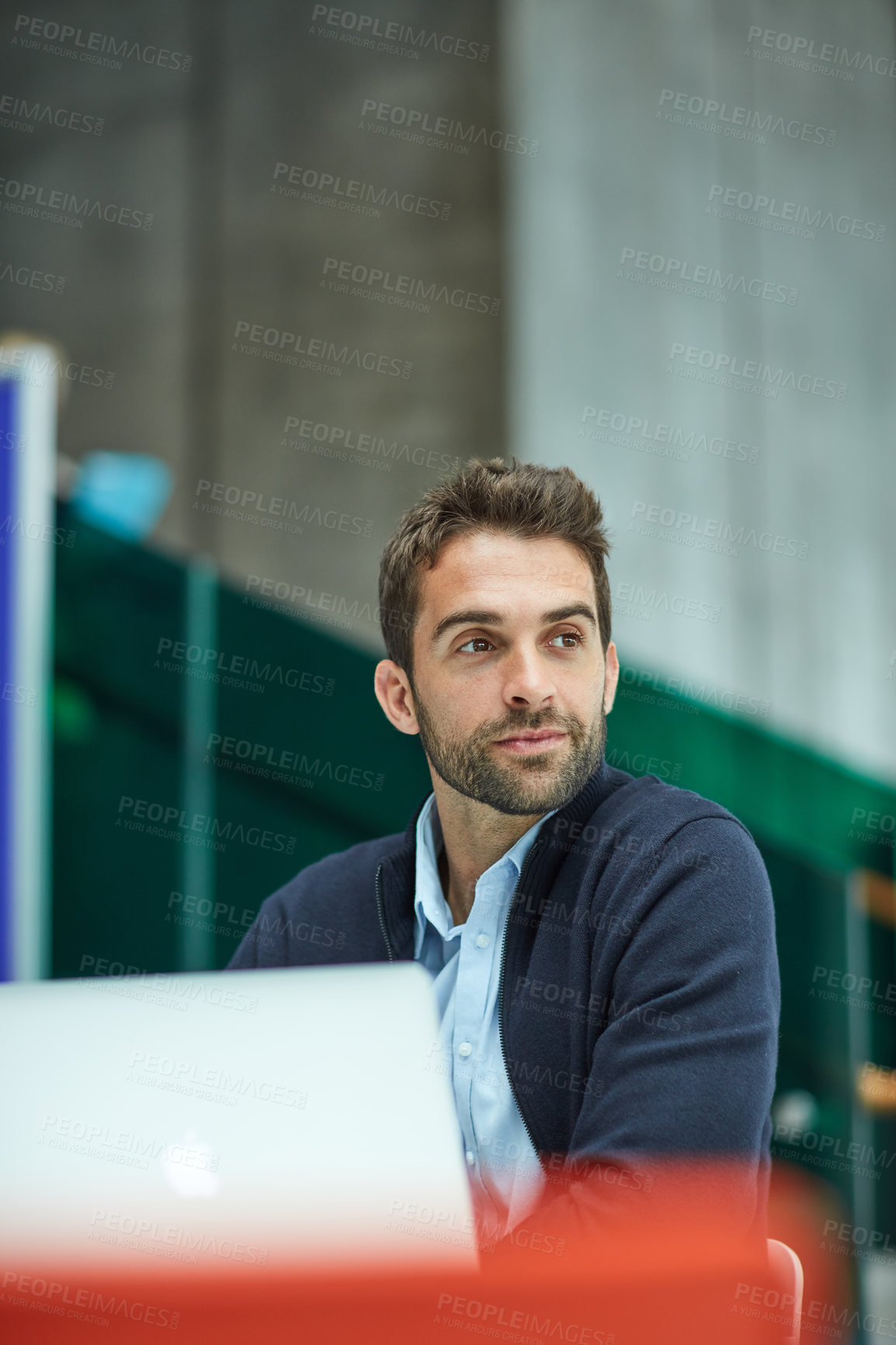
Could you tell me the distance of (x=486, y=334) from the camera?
3826mm

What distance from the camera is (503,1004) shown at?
54.4 inches

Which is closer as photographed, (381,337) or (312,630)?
(312,630)

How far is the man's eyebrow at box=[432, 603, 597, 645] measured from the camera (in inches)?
55.6

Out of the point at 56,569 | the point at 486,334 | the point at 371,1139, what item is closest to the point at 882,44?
the point at 486,334

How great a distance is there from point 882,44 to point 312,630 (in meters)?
2.84

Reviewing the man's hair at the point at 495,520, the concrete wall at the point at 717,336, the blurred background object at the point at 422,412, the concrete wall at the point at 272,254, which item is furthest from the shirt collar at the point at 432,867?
the concrete wall at the point at 717,336

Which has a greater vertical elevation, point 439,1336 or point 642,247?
point 642,247

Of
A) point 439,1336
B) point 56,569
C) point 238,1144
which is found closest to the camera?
point 439,1336

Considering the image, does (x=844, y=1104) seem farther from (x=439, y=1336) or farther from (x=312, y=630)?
(x=439, y=1336)

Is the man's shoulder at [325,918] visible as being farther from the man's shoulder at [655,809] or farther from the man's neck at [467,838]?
the man's shoulder at [655,809]

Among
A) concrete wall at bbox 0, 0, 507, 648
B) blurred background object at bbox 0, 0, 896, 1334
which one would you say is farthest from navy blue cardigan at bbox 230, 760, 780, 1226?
concrete wall at bbox 0, 0, 507, 648

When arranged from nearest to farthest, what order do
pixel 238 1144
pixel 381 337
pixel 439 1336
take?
pixel 439 1336, pixel 238 1144, pixel 381 337

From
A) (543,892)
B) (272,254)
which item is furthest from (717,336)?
(543,892)

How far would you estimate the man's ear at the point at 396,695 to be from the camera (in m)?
1.65
